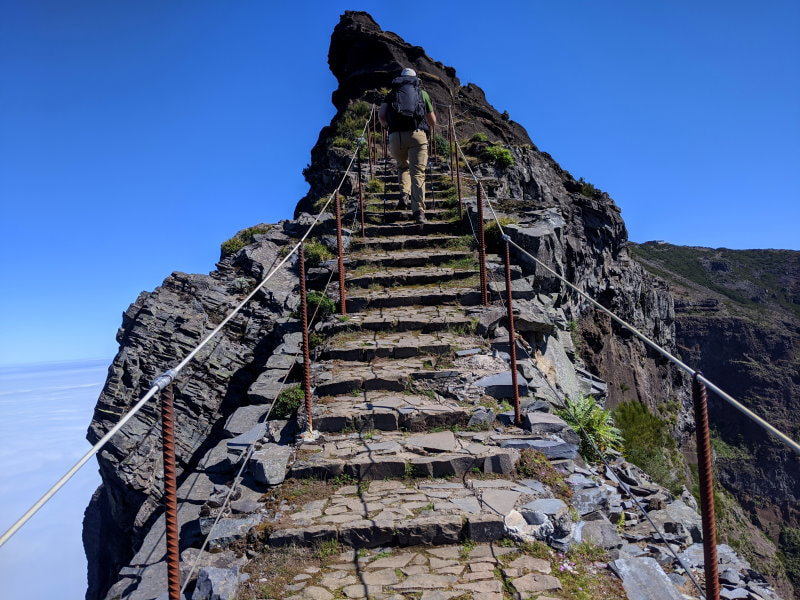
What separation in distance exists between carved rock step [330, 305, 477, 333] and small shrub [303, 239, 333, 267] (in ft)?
8.35

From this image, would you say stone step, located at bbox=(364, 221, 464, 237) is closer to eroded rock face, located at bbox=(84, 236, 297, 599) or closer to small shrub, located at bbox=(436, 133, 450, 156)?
eroded rock face, located at bbox=(84, 236, 297, 599)

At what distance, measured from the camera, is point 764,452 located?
70000 millimetres

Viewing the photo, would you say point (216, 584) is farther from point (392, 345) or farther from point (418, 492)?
point (392, 345)

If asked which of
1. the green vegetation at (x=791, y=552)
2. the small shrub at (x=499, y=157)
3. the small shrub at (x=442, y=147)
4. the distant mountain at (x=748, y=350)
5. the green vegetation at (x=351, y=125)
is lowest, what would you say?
the green vegetation at (x=791, y=552)

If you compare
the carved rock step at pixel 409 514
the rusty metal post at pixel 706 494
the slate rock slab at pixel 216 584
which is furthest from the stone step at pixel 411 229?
the rusty metal post at pixel 706 494

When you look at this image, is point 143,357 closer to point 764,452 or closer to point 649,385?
point 649,385

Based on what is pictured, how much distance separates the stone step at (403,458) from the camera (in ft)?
17.1

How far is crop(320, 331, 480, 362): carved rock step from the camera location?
742cm

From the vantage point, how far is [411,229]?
12016 millimetres

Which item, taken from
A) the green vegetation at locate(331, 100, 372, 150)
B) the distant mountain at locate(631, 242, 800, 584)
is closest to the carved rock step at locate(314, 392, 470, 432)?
the green vegetation at locate(331, 100, 372, 150)

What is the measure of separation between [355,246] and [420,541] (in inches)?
306

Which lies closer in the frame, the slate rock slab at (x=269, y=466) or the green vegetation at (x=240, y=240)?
the slate rock slab at (x=269, y=466)

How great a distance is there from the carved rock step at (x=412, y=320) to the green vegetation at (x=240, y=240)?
17.0 feet

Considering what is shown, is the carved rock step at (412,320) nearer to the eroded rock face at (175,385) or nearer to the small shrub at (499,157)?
the eroded rock face at (175,385)
